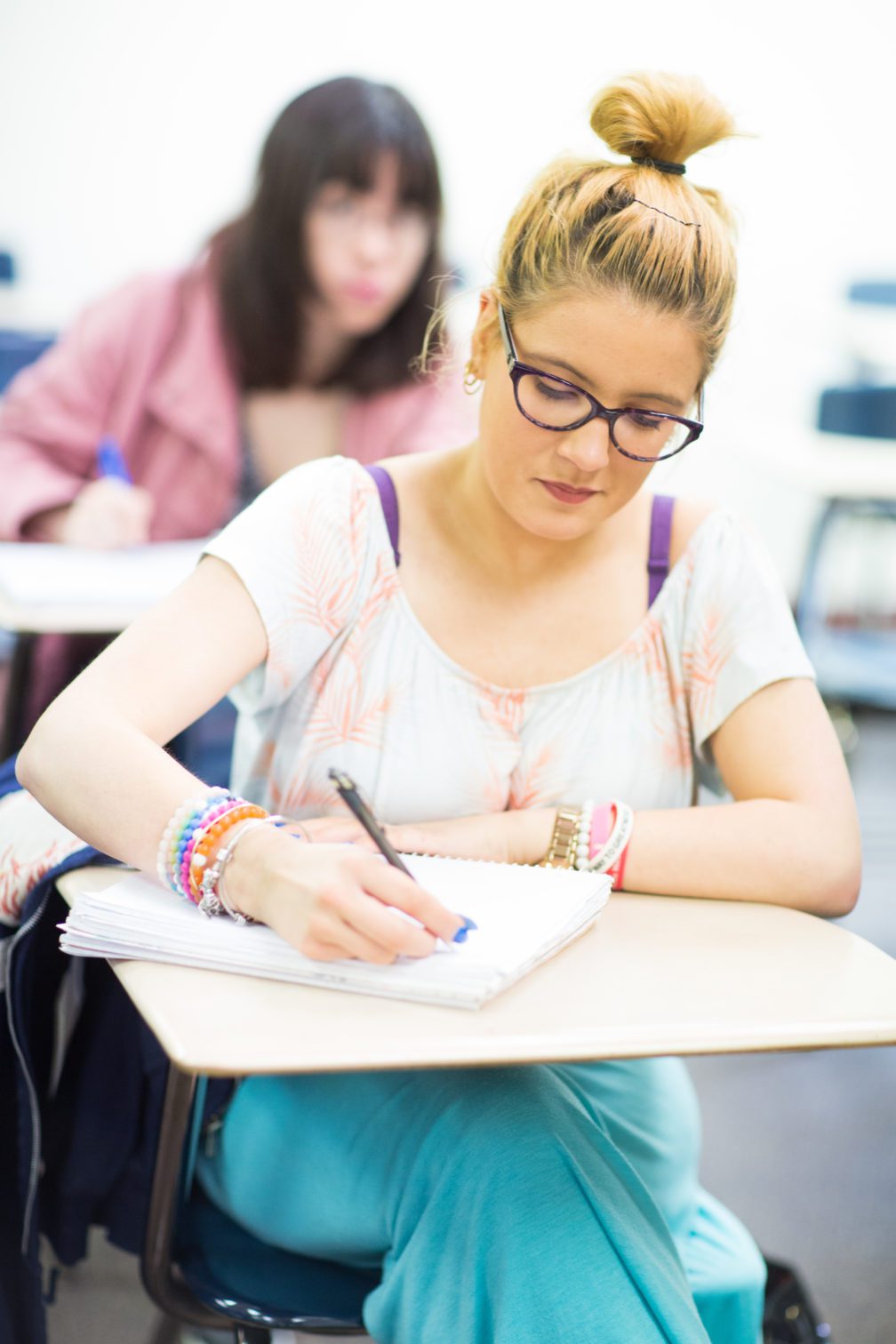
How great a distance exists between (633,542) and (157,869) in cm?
58

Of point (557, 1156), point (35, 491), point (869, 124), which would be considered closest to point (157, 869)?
point (557, 1156)

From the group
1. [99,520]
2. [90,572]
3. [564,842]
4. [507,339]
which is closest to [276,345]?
[99,520]

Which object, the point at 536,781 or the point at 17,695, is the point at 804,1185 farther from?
the point at 17,695

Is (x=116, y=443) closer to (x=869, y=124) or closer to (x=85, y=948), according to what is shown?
(x=85, y=948)

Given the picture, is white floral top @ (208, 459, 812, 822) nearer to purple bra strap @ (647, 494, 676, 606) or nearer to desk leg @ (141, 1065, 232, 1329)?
purple bra strap @ (647, 494, 676, 606)

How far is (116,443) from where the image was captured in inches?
93.0

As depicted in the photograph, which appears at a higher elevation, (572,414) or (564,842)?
(572,414)

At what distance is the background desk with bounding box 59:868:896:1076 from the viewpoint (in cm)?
75

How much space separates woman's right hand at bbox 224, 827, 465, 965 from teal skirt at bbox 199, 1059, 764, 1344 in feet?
0.59

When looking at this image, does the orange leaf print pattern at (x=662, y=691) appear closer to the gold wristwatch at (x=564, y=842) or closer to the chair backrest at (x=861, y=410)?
the gold wristwatch at (x=564, y=842)

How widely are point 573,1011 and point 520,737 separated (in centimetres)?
44

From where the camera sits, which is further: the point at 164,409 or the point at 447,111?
the point at 447,111

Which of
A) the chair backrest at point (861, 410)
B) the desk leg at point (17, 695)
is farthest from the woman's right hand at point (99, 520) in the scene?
the chair backrest at point (861, 410)

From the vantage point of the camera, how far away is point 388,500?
4.14 ft
